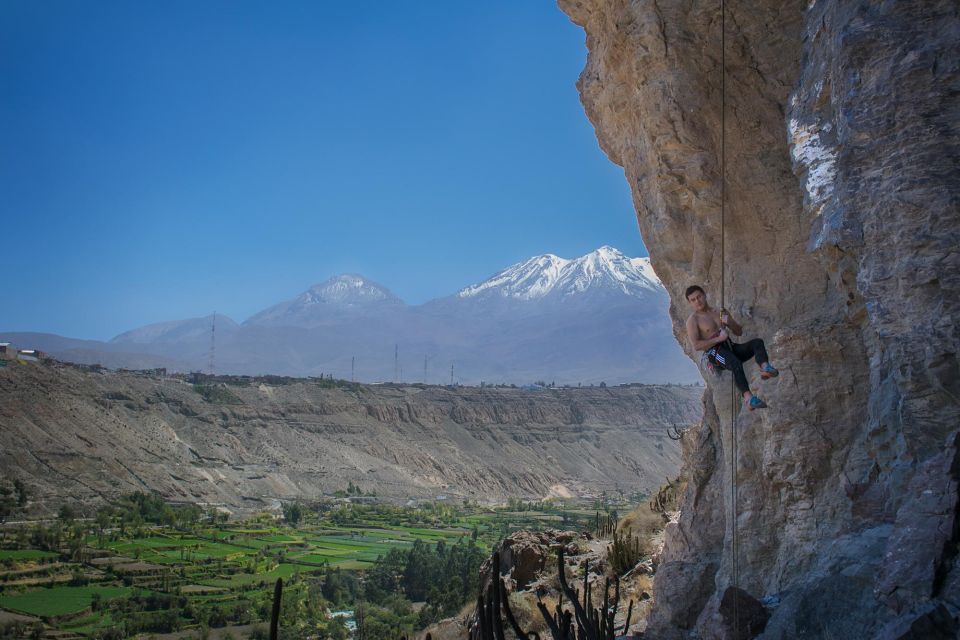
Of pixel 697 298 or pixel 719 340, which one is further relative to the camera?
pixel 697 298

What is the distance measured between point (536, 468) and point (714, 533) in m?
82.3

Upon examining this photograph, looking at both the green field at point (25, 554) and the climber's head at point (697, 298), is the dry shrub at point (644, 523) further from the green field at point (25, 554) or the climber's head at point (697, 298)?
the green field at point (25, 554)

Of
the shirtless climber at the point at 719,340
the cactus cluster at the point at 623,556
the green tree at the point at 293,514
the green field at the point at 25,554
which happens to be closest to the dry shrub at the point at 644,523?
the cactus cluster at the point at 623,556

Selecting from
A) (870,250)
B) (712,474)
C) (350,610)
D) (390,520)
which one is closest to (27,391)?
(390,520)

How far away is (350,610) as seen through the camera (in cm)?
3534

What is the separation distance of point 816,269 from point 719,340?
9.10 ft

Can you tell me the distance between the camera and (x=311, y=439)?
81062 millimetres

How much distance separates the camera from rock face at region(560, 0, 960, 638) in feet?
24.1

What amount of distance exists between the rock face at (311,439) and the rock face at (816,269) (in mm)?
47663

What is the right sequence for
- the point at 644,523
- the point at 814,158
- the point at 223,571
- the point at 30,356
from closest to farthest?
the point at 814,158 < the point at 644,523 < the point at 223,571 < the point at 30,356

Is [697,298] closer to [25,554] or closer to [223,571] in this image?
[223,571]

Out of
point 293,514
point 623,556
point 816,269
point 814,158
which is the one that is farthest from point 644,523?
point 293,514

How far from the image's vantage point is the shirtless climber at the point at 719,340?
329 inches

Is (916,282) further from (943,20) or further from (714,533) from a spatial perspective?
(714,533)
